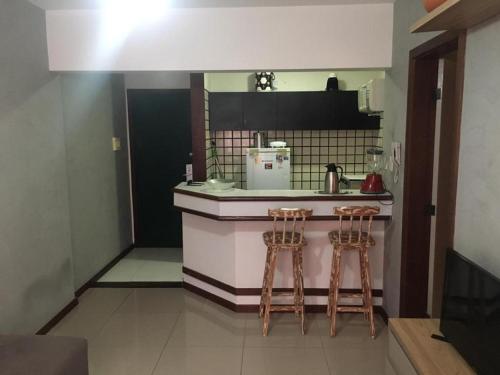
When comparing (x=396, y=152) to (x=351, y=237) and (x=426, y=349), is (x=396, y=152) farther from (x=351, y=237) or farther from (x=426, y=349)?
(x=426, y=349)

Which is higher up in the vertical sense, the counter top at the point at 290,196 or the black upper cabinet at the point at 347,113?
the black upper cabinet at the point at 347,113

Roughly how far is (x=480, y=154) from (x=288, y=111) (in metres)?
3.66

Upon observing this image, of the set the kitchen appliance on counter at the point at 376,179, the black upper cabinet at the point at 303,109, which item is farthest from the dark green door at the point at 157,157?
the kitchen appliance on counter at the point at 376,179

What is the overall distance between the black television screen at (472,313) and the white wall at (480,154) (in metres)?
0.16

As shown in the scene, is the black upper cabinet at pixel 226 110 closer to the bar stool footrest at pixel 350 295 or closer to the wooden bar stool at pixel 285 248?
the wooden bar stool at pixel 285 248

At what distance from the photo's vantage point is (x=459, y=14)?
178cm

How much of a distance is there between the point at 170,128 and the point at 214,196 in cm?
209

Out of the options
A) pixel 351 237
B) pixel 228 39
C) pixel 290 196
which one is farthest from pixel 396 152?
pixel 228 39

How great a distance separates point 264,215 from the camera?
3.53m

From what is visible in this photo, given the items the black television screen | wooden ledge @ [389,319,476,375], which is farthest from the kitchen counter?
the black television screen

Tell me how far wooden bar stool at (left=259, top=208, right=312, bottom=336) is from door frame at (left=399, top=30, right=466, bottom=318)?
751 millimetres

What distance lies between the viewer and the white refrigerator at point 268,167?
17.4ft

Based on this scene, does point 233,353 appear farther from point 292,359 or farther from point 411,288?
point 411,288

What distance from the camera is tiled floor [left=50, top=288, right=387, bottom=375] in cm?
283
